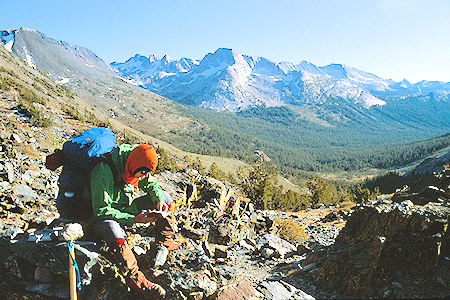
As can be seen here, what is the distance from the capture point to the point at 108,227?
17.1ft

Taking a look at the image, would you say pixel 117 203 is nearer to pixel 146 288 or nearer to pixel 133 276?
pixel 133 276

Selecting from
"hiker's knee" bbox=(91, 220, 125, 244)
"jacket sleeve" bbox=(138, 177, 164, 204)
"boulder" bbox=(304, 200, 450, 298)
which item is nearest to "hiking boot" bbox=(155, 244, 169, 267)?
"hiker's knee" bbox=(91, 220, 125, 244)

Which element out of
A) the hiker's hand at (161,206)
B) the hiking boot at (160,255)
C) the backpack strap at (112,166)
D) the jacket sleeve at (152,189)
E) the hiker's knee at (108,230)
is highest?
the backpack strap at (112,166)

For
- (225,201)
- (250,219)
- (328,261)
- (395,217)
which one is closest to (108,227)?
(328,261)

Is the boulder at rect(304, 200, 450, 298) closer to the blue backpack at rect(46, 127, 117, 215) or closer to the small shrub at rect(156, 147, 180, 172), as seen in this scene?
the blue backpack at rect(46, 127, 117, 215)

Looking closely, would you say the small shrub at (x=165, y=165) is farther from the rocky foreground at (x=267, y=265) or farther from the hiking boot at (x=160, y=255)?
the hiking boot at (x=160, y=255)

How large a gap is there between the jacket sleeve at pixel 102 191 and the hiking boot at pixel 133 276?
0.65 metres

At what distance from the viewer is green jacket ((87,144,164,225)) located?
17.1 ft

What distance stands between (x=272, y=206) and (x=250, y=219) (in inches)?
1040

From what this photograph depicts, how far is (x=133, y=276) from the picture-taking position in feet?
16.1

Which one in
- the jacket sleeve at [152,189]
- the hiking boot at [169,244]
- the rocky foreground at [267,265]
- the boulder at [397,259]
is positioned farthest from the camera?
the jacket sleeve at [152,189]

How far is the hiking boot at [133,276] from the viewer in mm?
4764

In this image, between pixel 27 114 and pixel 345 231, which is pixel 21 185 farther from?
pixel 27 114

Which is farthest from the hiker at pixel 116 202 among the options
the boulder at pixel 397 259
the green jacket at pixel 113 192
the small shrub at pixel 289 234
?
the small shrub at pixel 289 234
